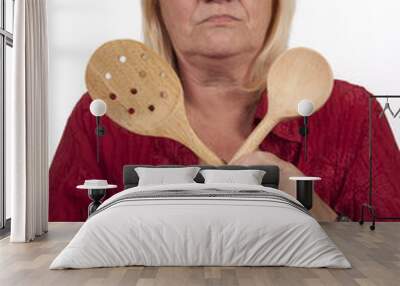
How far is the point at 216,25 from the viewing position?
6262 mm

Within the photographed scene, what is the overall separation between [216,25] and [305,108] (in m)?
1.27

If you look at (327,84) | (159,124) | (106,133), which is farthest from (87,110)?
(327,84)

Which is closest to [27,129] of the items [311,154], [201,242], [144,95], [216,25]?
[144,95]

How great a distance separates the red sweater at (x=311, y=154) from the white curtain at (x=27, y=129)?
2.60ft

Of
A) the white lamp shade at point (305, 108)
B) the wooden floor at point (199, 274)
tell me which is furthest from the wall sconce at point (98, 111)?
the white lamp shade at point (305, 108)

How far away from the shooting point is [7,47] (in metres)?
6.00

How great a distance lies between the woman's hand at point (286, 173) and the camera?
6328mm

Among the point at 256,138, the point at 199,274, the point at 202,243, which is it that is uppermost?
the point at 256,138

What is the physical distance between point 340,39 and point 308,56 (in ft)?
1.32

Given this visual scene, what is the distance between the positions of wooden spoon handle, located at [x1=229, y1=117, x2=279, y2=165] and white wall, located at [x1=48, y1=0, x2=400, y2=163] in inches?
35.8

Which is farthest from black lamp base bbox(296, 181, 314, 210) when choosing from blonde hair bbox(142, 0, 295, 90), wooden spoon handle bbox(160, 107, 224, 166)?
blonde hair bbox(142, 0, 295, 90)

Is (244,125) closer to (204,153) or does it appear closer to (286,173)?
(204,153)

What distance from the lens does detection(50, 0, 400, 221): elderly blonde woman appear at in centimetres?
632

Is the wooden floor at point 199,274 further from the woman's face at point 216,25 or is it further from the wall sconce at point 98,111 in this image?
the woman's face at point 216,25
